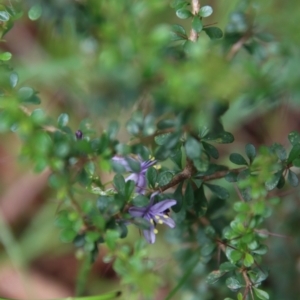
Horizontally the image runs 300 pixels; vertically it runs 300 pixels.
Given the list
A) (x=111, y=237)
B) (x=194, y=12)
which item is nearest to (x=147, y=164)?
(x=111, y=237)

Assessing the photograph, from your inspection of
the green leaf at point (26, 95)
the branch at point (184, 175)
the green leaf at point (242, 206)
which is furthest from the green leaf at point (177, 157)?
the green leaf at point (26, 95)

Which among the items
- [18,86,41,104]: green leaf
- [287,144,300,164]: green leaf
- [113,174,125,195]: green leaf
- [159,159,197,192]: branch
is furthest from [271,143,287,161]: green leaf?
[18,86,41,104]: green leaf

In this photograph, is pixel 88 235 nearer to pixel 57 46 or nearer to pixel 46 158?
pixel 46 158

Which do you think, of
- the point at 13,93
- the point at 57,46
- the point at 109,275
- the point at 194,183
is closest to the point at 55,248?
the point at 109,275

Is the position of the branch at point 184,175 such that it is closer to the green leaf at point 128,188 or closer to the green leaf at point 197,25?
the green leaf at point 128,188

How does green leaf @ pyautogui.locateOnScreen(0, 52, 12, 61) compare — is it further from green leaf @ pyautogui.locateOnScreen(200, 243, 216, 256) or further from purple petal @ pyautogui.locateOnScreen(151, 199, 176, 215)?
green leaf @ pyautogui.locateOnScreen(200, 243, 216, 256)

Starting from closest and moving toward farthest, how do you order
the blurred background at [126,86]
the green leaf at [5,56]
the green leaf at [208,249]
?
the blurred background at [126,86] → the green leaf at [5,56] → the green leaf at [208,249]

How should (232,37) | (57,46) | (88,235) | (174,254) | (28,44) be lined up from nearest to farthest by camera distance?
(88,235)
(232,37)
(174,254)
(57,46)
(28,44)
